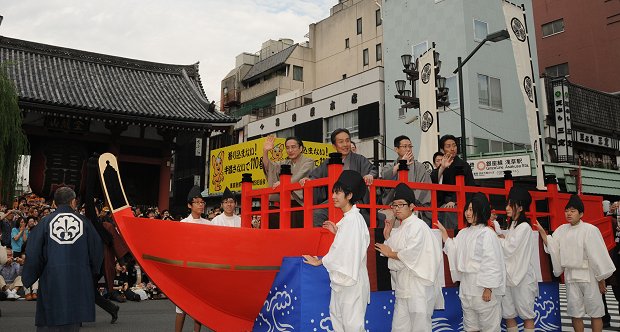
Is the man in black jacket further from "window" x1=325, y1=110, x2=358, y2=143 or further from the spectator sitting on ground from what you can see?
"window" x1=325, y1=110, x2=358, y2=143

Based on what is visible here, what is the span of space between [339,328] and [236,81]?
41047 millimetres

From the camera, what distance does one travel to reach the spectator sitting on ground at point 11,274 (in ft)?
36.0

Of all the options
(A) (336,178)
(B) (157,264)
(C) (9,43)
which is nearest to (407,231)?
(A) (336,178)

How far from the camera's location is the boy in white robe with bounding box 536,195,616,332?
6.38 metres

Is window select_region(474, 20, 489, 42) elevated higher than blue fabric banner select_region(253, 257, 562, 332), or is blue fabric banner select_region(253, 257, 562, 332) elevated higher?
window select_region(474, 20, 489, 42)

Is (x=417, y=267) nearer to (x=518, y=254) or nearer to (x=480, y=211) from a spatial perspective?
(x=480, y=211)

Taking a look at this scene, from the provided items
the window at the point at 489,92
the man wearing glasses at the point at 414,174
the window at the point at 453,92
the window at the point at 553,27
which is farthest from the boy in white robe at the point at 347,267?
the window at the point at 553,27

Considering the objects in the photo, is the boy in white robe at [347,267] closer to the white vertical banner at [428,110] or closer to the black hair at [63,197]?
the black hair at [63,197]

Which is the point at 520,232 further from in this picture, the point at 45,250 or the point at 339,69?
the point at 339,69

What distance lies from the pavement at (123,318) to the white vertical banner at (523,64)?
7.88m

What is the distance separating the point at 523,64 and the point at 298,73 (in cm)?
2719

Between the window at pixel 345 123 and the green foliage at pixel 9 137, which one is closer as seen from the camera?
the green foliage at pixel 9 137

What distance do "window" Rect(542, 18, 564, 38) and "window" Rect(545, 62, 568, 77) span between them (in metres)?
2.12

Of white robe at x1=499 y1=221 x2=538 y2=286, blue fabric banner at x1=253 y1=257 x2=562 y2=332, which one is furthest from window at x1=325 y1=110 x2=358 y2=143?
blue fabric banner at x1=253 y1=257 x2=562 y2=332
